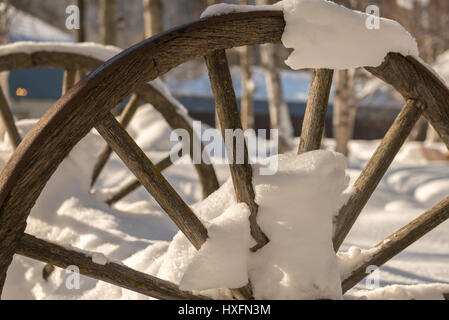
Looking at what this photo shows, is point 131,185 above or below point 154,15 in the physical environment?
below

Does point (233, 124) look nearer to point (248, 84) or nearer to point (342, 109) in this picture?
point (342, 109)

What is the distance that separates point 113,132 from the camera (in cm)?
102

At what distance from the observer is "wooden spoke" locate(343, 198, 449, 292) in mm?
1306

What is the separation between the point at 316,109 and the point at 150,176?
0.52 m

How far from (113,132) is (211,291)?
526mm

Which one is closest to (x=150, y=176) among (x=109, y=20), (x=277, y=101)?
(x=277, y=101)

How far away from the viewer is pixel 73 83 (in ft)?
7.46

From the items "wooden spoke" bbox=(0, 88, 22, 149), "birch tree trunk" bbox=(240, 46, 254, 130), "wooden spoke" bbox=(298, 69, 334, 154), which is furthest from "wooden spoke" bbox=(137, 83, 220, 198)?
"birch tree trunk" bbox=(240, 46, 254, 130)

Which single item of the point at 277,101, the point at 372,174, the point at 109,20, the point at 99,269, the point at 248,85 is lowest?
the point at 99,269

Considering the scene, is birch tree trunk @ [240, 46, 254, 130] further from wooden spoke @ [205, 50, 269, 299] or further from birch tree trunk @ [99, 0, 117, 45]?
wooden spoke @ [205, 50, 269, 299]

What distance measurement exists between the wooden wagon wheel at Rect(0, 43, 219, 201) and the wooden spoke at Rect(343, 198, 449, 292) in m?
1.16

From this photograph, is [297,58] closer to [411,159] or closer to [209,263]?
[209,263]

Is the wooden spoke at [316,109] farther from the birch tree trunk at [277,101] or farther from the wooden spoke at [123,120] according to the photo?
the birch tree trunk at [277,101]
